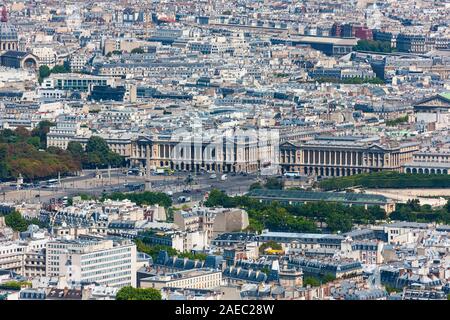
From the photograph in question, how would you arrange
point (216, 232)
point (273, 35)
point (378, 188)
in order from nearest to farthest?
point (216, 232), point (378, 188), point (273, 35)

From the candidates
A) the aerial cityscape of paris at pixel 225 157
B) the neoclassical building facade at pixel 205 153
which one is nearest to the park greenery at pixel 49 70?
the aerial cityscape of paris at pixel 225 157

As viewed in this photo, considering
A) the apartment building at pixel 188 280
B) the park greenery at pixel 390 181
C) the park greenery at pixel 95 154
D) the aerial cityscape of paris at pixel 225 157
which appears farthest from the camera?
the park greenery at pixel 95 154

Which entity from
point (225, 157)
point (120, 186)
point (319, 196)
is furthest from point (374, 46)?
point (319, 196)

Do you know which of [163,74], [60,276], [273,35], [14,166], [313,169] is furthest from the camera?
[273,35]

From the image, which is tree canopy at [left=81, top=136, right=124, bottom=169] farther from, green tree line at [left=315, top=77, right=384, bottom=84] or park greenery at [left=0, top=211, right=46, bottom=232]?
green tree line at [left=315, top=77, right=384, bottom=84]

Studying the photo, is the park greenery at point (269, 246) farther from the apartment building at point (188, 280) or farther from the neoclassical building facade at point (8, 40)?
the neoclassical building facade at point (8, 40)

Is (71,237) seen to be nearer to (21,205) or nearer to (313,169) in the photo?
(21,205)
